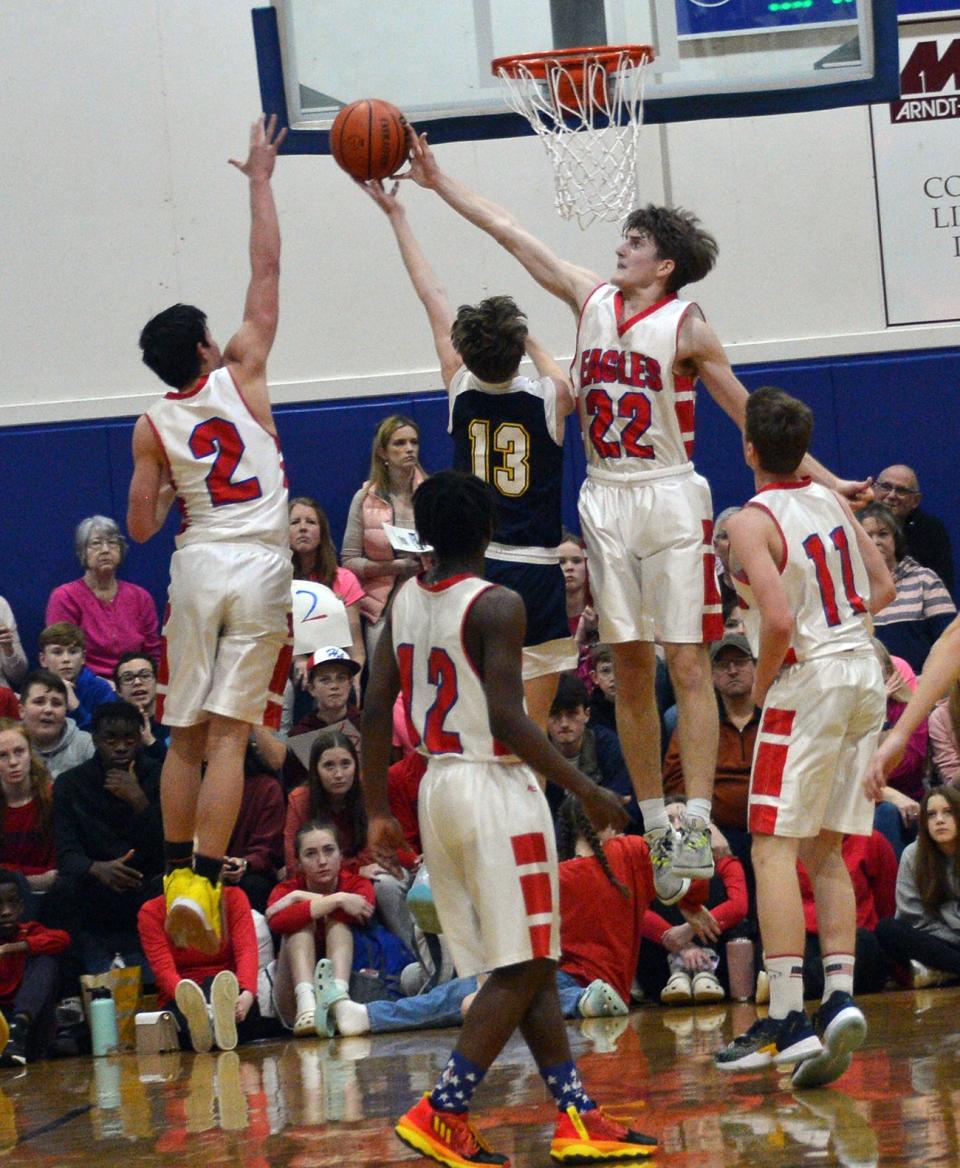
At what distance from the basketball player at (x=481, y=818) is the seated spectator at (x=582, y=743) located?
3791 mm

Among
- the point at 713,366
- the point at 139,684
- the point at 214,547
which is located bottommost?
the point at 139,684

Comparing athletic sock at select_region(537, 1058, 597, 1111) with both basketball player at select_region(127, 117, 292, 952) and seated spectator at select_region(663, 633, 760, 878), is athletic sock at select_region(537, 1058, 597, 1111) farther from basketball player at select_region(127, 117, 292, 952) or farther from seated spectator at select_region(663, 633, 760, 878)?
seated spectator at select_region(663, 633, 760, 878)

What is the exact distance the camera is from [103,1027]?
9.24m

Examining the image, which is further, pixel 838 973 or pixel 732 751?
pixel 732 751

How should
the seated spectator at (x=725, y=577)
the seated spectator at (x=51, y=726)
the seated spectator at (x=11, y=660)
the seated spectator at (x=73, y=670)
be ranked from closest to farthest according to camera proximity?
the seated spectator at (x=51, y=726) → the seated spectator at (x=725, y=577) → the seated spectator at (x=73, y=670) → the seated spectator at (x=11, y=660)

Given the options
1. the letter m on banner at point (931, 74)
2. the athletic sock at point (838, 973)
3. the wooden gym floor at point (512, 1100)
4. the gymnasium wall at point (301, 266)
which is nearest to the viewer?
the wooden gym floor at point (512, 1100)

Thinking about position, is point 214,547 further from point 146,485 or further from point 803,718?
point 803,718

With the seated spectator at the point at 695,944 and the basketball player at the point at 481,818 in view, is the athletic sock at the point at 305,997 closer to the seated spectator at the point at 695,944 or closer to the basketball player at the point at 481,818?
the seated spectator at the point at 695,944

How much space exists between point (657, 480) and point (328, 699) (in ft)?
11.4

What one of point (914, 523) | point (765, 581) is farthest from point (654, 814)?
point (914, 523)

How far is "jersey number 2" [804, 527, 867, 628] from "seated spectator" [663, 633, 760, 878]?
9.74 feet

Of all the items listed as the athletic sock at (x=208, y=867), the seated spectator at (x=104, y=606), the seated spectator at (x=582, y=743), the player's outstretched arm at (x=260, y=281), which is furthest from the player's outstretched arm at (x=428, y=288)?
the seated spectator at (x=104, y=606)

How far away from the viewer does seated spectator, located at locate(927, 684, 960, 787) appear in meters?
9.92

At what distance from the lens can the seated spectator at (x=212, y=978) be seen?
29.1 ft
